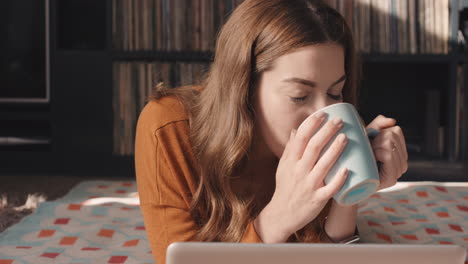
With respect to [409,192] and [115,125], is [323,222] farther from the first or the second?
[115,125]

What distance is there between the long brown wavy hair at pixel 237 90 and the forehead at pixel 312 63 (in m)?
0.01

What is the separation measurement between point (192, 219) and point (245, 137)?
14 cm

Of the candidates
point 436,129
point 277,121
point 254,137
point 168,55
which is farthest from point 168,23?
point 277,121

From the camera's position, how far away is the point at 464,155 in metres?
2.40

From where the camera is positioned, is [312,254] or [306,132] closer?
[312,254]

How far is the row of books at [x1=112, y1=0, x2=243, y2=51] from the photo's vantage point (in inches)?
92.0

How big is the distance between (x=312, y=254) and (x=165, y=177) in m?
0.37

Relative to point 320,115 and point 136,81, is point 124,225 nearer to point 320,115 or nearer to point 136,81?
point 320,115

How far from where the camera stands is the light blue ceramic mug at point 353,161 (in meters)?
0.66

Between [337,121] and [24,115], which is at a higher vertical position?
[337,121]

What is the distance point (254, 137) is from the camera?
2.99 ft

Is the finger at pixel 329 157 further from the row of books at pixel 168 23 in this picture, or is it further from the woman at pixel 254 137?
the row of books at pixel 168 23

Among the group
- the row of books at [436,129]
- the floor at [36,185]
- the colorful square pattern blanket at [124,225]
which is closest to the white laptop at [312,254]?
the colorful square pattern blanket at [124,225]

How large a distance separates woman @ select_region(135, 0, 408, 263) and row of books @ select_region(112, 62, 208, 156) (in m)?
1.37
